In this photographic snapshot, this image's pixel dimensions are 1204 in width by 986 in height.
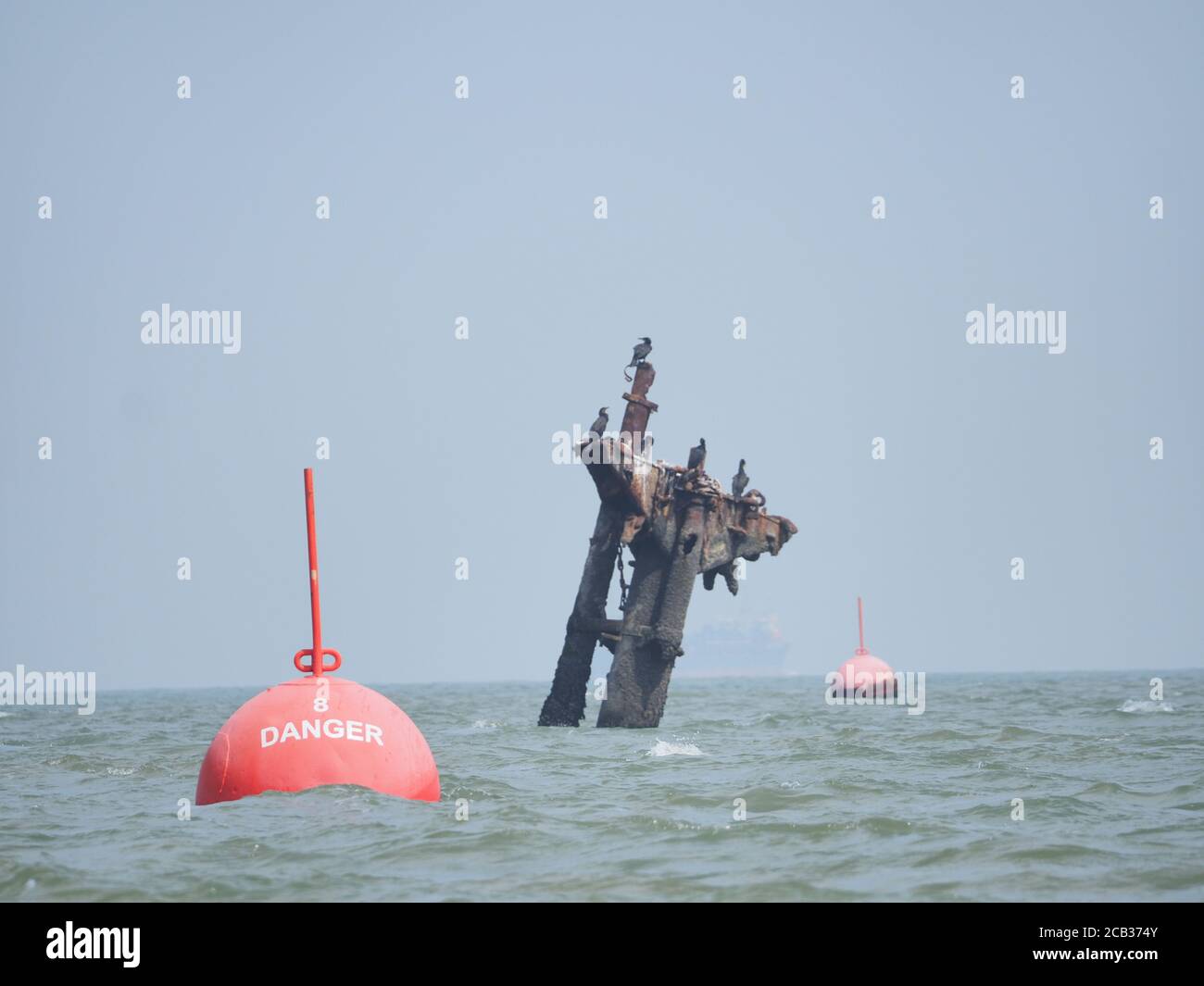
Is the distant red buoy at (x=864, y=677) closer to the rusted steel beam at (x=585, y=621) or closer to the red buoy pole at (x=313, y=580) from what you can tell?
the rusted steel beam at (x=585, y=621)

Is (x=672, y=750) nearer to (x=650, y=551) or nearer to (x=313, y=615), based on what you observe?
(x=650, y=551)

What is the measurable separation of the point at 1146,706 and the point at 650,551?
15431 millimetres

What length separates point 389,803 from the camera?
12297mm

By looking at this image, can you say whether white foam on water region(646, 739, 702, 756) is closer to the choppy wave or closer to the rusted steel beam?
the choppy wave

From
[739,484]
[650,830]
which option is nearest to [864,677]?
[739,484]

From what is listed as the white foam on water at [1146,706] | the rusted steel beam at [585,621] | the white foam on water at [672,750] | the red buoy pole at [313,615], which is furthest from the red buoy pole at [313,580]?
the white foam on water at [1146,706]

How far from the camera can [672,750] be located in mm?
20250

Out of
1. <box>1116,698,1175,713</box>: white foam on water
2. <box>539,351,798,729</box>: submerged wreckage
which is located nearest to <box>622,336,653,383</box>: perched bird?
<box>539,351,798,729</box>: submerged wreckage

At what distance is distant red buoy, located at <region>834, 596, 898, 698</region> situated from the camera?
38156mm

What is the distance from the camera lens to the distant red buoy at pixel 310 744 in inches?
476

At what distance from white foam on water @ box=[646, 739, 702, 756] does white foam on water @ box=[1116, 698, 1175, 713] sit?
45.8 ft
